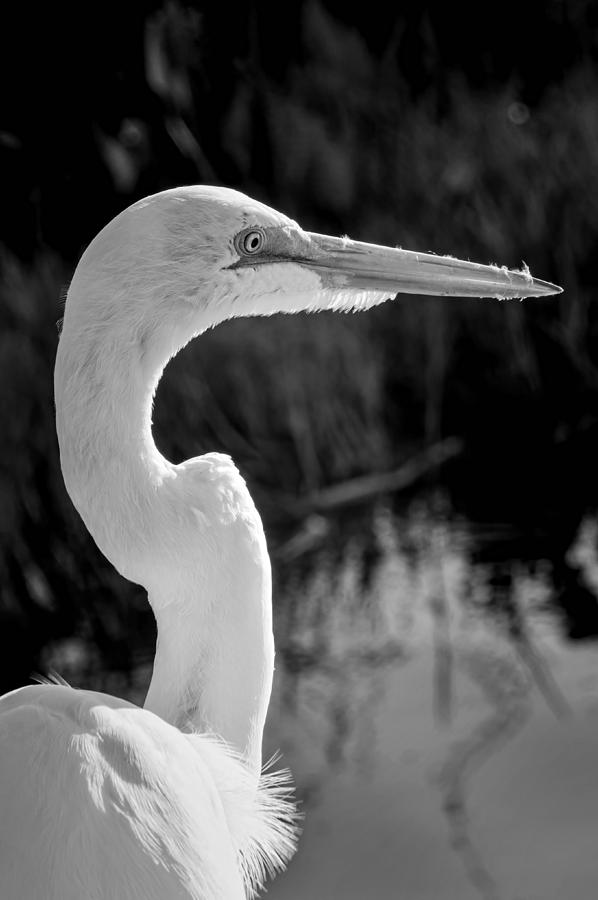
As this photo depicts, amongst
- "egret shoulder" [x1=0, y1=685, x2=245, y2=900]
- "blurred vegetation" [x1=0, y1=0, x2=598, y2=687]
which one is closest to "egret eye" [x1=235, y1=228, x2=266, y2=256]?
"egret shoulder" [x1=0, y1=685, x2=245, y2=900]

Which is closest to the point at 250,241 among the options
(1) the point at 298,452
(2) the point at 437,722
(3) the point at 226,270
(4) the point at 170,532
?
(3) the point at 226,270

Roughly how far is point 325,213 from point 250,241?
2.95 meters

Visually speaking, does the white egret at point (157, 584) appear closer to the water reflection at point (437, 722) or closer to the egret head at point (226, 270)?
the egret head at point (226, 270)

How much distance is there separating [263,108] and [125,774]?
3.26m

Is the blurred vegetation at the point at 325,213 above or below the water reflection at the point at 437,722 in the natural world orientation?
above

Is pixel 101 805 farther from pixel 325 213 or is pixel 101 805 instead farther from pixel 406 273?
pixel 325 213

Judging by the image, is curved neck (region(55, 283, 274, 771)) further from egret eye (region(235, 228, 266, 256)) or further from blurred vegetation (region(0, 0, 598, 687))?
blurred vegetation (region(0, 0, 598, 687))

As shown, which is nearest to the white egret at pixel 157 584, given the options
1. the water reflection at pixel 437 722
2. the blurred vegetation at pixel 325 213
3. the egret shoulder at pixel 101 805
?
the egret shoulder at pixel 101 805

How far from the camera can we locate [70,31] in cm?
391

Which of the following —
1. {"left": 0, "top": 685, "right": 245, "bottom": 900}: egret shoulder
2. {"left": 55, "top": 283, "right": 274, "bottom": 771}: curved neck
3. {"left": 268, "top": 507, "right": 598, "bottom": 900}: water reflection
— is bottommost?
{"left": 268, "top": 507, "right": 598, "bottom": 900}: water reflection

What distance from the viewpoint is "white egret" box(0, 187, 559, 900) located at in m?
1.23

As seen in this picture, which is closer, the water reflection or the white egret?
the white egret

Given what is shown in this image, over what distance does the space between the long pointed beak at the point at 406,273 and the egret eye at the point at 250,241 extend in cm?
9

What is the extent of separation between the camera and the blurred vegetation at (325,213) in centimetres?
346
